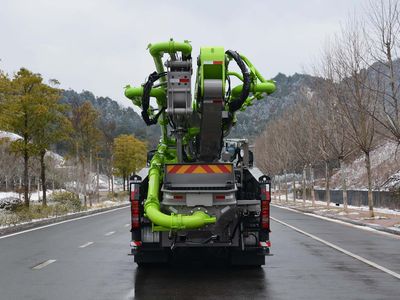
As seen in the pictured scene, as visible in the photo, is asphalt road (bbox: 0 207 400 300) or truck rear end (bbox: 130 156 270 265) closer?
asphalt road (bbox: 0 207 400 300)

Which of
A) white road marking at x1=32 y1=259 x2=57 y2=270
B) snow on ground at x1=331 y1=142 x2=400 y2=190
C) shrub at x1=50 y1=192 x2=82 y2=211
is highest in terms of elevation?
snow on ground at x1=331 y1=142 x2=400 y2=190

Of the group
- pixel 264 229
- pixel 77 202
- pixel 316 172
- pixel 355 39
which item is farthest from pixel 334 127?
pixel 316 172

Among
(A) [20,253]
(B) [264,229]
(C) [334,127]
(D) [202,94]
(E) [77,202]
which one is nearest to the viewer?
(D) [202,94]

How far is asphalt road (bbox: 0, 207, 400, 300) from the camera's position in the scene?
9000 mm

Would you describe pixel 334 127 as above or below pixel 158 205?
above

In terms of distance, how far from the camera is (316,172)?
9394cm

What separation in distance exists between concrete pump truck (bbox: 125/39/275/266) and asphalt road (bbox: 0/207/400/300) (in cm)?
63

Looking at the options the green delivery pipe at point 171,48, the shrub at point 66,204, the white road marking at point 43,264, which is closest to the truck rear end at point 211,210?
the green delivery pipe at point 171,48

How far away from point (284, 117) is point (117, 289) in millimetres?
54845

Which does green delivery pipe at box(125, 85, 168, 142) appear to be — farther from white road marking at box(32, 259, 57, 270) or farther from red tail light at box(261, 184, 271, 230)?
white road marking at box(32, 259, 57, 270)

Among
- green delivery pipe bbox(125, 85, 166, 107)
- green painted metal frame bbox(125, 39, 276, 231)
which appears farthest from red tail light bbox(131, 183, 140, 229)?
green delivery pipe bbox(125, 85, 166, 107)

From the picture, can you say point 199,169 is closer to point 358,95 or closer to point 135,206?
point 135,206

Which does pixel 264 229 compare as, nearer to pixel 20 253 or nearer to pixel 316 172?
pixel 20 253

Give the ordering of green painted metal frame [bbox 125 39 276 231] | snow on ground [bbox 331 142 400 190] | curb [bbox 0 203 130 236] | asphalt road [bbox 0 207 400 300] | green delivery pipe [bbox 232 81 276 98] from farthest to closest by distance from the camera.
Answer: snow on ground [bbox 331 142 400 190] < curb [bbox 0 203 130 236] < green delivery pipe [bbox 232 81 276 98] < green painted metal frame [bbox 125 39 276 231] < asphalt road [bbox 0 207 400 300]
